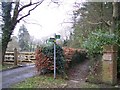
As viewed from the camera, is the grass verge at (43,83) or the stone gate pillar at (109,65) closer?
the grass verge at (43,83)

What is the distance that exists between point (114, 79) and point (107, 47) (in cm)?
132

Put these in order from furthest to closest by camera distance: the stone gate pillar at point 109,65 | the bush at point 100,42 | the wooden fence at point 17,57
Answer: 1. the wooden fence at point 17,57
2. the bush at point 100,42
3. the stone gate pillar at point 109,65

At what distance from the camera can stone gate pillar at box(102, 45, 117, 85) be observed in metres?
7.78

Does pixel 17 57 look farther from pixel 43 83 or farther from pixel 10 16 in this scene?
pixel 43 83

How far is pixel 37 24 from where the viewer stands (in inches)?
669

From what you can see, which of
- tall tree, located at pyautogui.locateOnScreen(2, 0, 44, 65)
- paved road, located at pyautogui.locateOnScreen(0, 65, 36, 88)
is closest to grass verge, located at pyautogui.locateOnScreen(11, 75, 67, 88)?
paved road, located at pyautogui.locateOnScreen(0, 65, 36, 88)

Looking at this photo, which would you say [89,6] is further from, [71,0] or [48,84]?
[48,84]

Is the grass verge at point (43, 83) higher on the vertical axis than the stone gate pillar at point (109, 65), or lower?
lower

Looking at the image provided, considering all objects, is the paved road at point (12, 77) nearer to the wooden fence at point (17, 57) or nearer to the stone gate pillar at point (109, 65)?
the stone gate pillar at point (109, 65)

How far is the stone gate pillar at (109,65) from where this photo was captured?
25.5 feet

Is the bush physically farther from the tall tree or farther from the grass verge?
the tall tree

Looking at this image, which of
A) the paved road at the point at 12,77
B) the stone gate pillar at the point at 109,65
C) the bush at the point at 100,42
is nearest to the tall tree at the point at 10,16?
the paved road at the point at 12,77

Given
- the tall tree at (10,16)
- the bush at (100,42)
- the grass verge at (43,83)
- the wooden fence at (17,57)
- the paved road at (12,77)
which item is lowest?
the paved road at (12,77)

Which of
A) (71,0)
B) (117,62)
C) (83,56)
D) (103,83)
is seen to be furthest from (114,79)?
(71,0)
